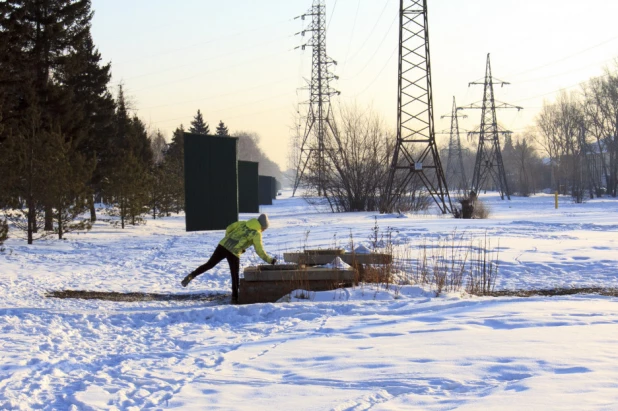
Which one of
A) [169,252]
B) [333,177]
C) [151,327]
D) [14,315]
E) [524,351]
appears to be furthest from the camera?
[333,177]

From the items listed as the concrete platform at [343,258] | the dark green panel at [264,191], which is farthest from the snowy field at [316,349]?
the dark green panel at [264,191]

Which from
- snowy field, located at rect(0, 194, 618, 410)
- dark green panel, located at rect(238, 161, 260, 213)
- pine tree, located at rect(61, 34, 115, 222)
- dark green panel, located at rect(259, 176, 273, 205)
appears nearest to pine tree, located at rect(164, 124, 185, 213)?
dark green panel, located at rect(238, 161, 260, 213)

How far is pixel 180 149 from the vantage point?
47312mm

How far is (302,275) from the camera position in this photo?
914 centimetres

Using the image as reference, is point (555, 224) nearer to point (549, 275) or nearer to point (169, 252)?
point (549, 275)

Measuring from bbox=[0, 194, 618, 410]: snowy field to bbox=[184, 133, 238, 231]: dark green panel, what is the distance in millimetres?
10320

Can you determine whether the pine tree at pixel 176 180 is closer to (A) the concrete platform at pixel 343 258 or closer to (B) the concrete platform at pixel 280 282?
(A) the concrete platform at pixel 343 258

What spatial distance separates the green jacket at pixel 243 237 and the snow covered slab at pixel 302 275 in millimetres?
231

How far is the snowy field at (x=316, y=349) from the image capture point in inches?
173

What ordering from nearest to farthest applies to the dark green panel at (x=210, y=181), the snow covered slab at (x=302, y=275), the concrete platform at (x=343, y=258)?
the snow covered slab at (x=302, y=275) → the concrete platform at (x=343, y=258) → the dark green panel at (x=210, y=181)

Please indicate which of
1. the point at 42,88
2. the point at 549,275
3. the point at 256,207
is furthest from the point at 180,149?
the point at 549,275

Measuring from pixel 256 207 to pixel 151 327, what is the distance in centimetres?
2546

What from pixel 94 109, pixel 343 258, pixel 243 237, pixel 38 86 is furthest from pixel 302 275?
pixel 94 109

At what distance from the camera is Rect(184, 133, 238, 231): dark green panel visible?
21.4 m
